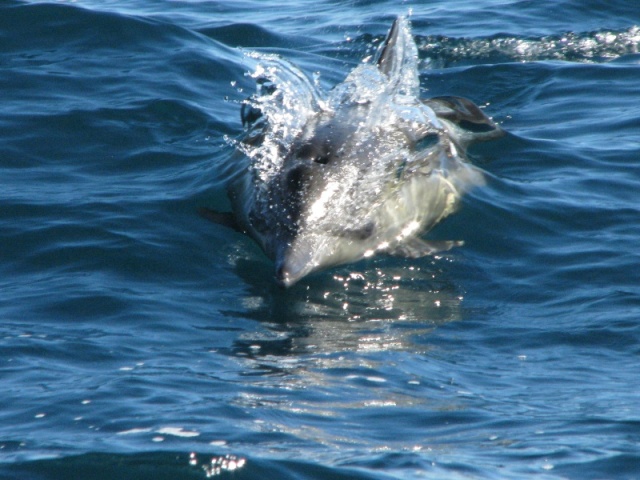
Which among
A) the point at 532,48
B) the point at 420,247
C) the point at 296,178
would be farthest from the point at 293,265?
the point at 532,48

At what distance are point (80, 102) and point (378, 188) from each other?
448 centimetres

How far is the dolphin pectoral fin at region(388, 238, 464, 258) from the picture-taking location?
27.0ft

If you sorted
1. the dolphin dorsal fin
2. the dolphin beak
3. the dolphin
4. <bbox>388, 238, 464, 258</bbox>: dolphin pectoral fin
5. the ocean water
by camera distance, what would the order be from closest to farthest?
the ocean water → the dolphin beak → the dolphin → <bbox>388, 238, 464, 258</bbox>: dolphin pectoral fin → the dolphin dorsal fin

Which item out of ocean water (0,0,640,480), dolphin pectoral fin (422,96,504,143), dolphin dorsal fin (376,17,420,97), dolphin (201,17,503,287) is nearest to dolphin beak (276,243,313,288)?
dolphin (201,17,503,287)

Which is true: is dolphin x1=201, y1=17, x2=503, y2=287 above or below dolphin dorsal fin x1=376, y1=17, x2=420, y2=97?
below

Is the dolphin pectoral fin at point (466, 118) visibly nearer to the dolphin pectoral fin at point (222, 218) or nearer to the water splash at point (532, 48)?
the dolphin pectoral fin at point (222, 218)

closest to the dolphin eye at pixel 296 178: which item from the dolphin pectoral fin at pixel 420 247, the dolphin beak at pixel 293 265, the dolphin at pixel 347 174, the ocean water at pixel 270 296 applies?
the dolphin at pixel 347 174

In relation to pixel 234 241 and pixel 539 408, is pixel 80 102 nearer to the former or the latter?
pixel 234 241

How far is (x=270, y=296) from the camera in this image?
24.9 ft

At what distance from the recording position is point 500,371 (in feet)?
20.9

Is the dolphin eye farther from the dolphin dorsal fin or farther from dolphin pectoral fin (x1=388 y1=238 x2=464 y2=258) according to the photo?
the dolphin dorsal fin

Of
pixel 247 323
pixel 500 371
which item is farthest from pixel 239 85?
pixel 500 371

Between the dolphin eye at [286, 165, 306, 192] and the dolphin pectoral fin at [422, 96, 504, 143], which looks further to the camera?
the dolphin pectoral fin at [422, 96, 504, 143]

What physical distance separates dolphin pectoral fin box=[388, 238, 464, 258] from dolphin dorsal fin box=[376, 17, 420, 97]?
86.8 inches
